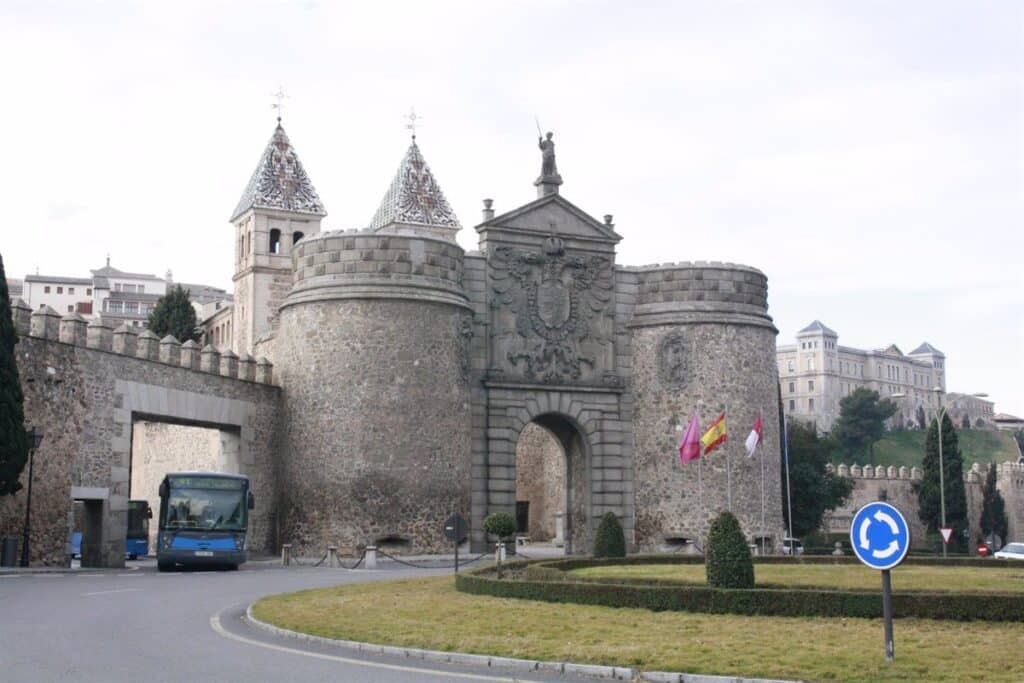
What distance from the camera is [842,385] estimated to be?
6865 inches

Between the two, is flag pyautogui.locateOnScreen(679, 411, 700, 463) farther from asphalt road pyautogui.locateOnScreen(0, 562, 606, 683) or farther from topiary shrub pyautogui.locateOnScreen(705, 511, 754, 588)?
topiary shrub pyautogui.locateOnScreen(705, 511, 754, 588)

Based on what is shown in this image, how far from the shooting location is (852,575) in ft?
80.7

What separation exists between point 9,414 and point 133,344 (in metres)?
7.83

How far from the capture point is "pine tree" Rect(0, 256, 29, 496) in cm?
2964

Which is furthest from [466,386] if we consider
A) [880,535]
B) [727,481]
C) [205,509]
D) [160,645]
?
[880,535]

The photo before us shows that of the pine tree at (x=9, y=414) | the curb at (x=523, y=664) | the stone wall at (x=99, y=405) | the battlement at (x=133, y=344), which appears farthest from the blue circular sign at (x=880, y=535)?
the battlement at (x=133, y=344)

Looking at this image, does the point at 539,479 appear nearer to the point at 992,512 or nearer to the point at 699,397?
the point at 699,397

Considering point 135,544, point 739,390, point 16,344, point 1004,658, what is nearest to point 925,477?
point 739,390

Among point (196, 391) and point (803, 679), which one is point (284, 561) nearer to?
point (196, 391)

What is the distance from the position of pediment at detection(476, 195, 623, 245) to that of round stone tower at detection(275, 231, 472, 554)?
10.3 ft

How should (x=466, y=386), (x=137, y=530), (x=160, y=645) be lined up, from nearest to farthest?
1. (x=160, y=645)
2. (x=466, y=386)
3. (x=137, y=530)

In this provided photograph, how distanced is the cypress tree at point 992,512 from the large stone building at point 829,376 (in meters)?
80.2

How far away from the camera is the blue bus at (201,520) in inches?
1330

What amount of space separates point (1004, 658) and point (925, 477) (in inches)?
2413
